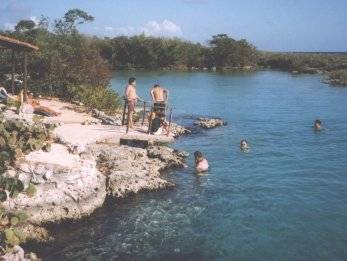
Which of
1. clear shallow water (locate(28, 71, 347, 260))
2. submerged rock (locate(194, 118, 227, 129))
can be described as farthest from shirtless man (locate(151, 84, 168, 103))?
submerged rock (locate(194, 118, 227, 129))

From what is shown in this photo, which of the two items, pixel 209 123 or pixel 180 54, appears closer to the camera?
pixel 209 123

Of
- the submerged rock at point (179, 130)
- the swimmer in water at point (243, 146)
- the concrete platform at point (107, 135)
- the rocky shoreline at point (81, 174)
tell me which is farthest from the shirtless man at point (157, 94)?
the submerged rock at point (179, 130)

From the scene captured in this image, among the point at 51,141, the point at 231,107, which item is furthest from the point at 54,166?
the point at 231,107

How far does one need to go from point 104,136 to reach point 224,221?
299 inches

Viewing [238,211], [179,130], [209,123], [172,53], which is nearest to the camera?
[238,211]

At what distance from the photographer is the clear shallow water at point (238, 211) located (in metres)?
13.0

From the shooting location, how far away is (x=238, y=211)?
15922 mm

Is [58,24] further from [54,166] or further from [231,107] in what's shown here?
[54,166]

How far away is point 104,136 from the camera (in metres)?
20.5

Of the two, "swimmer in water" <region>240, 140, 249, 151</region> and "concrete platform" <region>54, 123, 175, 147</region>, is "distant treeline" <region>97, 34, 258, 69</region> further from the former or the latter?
"concrete platform" <region>54, 123, 175, 147</region>

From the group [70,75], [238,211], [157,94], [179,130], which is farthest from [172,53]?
[238,211]

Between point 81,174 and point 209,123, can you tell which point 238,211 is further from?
point 209,123

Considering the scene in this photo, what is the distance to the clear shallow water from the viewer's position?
13031mm

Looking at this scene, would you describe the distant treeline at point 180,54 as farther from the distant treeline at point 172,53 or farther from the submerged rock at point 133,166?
the submerged rock at point 133,166
